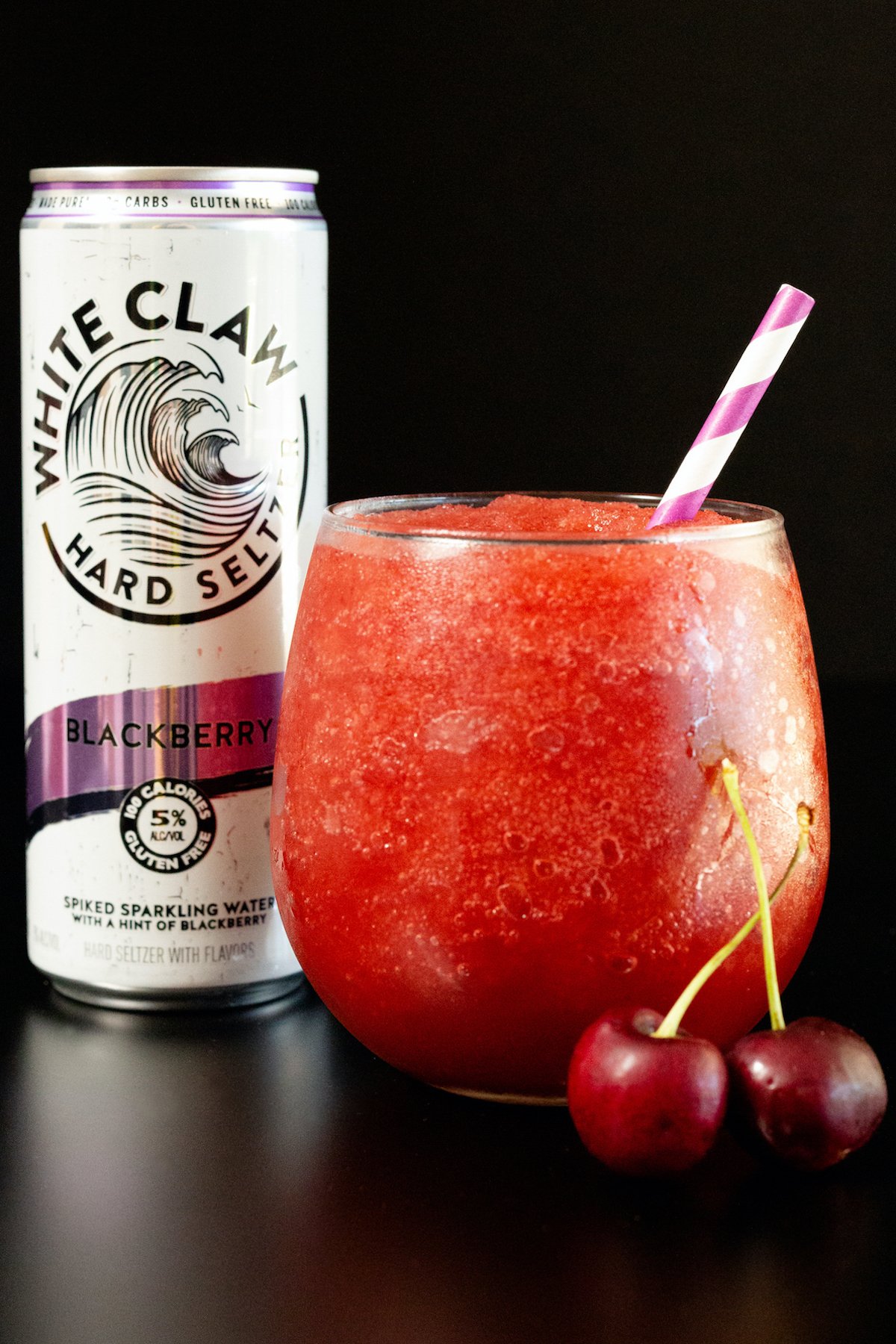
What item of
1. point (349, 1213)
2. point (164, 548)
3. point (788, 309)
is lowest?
point (349, 1213)

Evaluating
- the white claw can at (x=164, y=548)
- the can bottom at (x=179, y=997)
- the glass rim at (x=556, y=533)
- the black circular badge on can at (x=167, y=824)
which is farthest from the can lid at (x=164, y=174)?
the can bottom at (x=179, y=997)

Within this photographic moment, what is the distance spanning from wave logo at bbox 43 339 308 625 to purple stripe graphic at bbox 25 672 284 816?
40 mm

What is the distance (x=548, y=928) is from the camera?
0.76 metres

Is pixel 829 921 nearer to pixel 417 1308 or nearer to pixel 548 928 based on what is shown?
pixel 548 928

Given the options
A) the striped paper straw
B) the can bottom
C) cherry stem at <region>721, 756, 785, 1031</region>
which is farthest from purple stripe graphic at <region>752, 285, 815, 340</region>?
the can bottom

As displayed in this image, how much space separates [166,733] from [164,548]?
0.09 metres

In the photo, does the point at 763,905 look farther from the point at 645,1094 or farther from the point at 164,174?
the point at 164,174

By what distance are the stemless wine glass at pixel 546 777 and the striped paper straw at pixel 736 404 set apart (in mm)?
38

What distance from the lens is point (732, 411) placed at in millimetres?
819

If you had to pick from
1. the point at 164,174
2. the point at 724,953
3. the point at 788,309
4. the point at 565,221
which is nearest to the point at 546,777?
the point at 724,953

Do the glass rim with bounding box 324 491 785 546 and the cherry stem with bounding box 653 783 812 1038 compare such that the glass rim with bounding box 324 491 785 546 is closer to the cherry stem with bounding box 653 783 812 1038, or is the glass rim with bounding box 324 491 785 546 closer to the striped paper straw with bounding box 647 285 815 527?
the striped paper straw with bounding box 647 285 815 527

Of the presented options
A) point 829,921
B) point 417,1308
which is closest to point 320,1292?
point 417,1308

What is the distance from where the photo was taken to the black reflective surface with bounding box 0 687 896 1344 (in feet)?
2.19

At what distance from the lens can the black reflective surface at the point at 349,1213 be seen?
2.19 ft
